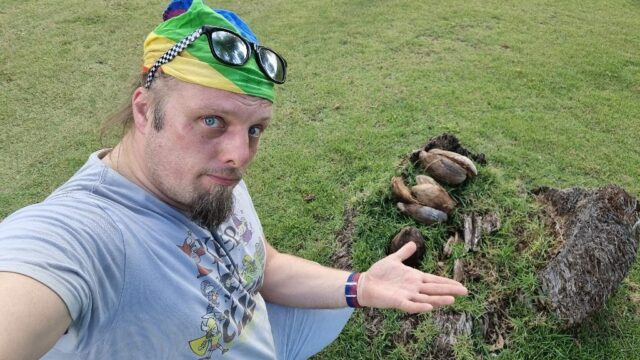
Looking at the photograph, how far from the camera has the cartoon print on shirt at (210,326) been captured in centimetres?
150

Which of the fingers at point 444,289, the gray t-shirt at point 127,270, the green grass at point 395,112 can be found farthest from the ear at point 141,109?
the green grass at point 395,112

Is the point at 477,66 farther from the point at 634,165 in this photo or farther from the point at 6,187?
the point at 6,187

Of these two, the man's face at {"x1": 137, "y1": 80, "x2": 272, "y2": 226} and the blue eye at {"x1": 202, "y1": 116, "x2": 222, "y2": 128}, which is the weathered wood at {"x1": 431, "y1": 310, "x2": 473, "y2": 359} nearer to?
the man's face at {"x1": 137, "y1": 80, "x2": 272, "y2": 226}

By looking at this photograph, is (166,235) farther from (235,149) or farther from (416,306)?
(416,306)

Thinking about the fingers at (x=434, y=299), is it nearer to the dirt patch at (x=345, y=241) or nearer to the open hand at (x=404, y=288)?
the open hand at (x=404, y=288)

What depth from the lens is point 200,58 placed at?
1.51m

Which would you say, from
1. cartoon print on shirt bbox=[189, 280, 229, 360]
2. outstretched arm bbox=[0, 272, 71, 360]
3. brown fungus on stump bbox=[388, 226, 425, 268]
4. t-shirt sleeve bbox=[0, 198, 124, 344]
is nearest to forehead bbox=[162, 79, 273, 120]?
t-shirt sleeve bbox=[0, 198, 124, 344]

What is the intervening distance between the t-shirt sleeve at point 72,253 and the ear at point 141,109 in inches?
13.0

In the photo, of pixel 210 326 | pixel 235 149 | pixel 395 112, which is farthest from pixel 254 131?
pixel 395 112

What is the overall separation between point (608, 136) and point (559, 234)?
2.44 m

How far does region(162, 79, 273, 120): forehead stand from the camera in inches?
59.0

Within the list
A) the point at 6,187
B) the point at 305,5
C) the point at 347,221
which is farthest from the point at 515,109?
the point at 6,187

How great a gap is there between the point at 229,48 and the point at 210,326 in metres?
0.92

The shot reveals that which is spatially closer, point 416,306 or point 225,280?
point 225,280
